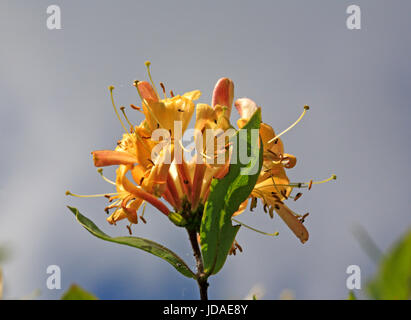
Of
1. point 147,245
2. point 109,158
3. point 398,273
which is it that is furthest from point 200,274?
point 398,273

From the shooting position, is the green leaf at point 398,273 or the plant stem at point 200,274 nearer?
the green leaf at point 398,273

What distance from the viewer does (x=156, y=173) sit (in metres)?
1.27

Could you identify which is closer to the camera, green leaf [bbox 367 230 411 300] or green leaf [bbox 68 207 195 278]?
green leaf [bbox 367 230 411 300]

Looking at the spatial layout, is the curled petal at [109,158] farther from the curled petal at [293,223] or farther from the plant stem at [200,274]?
the curled petal at [293,223]

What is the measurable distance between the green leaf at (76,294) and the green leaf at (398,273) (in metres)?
0.40

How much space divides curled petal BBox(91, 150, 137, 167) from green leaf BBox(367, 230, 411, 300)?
1015 mm

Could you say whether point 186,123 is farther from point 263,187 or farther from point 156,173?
point 263,187

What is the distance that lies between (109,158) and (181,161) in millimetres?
215

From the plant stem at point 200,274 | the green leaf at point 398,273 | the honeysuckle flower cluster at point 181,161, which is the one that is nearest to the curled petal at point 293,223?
the honeysuckle flower cluster at point 181,161

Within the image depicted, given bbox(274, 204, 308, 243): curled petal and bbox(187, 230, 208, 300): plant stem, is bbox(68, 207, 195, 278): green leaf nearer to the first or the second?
Result: bbox(187, 230, 208, 300): plant stem

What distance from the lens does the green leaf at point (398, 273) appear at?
41 cm

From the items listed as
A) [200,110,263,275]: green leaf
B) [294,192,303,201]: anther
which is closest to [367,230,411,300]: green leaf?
[200,110,263,275]: green leaf

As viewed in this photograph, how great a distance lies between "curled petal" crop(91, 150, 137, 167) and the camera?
1357mm
